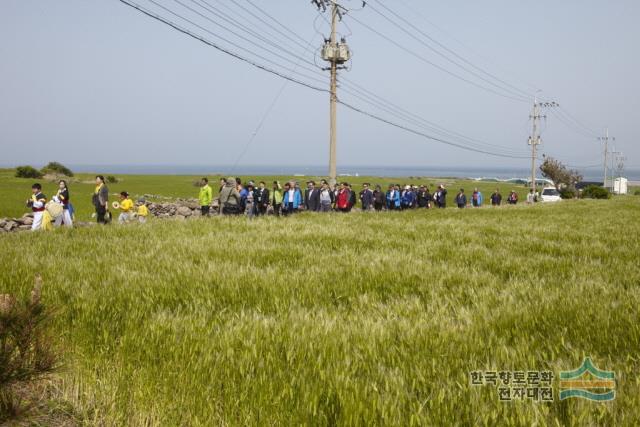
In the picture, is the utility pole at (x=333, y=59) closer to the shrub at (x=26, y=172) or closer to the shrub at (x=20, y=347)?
the shrub at (x=20, y=347)

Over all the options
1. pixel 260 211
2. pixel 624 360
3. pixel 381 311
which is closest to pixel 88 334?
pixel 381 311

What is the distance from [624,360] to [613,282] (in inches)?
122

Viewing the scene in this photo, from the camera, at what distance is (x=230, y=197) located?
21.9 metres

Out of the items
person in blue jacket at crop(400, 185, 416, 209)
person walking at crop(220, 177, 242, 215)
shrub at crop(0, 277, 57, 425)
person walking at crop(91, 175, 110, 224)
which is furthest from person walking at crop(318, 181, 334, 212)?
shrub at crop(0, 277, 57, 425)

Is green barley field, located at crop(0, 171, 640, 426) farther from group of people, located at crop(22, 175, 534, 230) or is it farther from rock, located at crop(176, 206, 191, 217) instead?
rock, located at crop(176, 206, 191, 217)

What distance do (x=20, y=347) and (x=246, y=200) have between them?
23064 millimetres

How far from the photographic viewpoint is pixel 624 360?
369cm

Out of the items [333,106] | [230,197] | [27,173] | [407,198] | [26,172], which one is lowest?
[407,198]

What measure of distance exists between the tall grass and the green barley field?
0.06ft

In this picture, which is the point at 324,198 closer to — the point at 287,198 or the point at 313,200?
the point at 313,200

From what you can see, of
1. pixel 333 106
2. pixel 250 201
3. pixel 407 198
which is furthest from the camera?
pixel 407 198

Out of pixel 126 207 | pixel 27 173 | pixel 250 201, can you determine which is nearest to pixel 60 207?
pixel 126 207

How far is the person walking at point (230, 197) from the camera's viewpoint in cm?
2194

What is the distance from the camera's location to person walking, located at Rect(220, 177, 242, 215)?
2194cm
